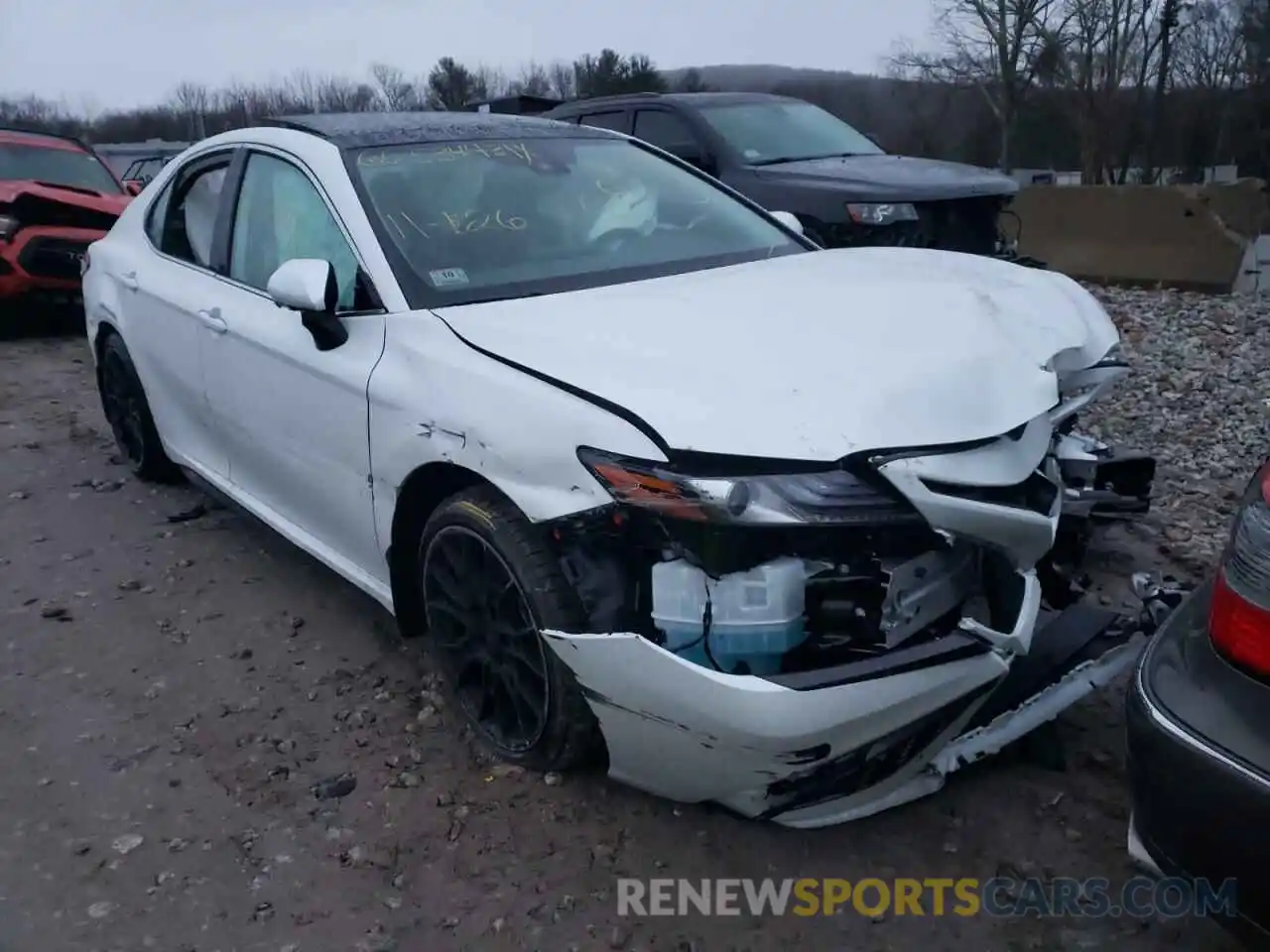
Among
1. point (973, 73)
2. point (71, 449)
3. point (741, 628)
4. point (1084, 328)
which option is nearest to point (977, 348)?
point (1084, 328)

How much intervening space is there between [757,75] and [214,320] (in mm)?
47106

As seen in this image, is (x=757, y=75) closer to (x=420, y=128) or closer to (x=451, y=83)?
(x=451, y=83)

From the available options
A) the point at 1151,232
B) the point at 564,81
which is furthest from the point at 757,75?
the point at 1151,232

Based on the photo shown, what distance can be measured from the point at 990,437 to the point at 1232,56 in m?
43.7

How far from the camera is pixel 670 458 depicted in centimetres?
236

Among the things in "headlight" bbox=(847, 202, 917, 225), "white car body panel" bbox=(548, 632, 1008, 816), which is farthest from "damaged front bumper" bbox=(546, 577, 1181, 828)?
"headlight" bbox=(847, 202, 917, 225)

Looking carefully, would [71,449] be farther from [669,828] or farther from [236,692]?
[669,828]

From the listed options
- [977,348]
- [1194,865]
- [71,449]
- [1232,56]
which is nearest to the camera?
[1194,865]

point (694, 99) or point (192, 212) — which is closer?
point (192, 212)

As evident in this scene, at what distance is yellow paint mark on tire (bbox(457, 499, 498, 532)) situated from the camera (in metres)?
2.75

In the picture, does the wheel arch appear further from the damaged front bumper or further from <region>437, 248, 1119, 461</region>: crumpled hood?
the damaged front bumper

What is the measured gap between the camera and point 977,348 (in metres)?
2.68

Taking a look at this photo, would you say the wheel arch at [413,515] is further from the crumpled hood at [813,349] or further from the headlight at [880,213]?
the headlight at [880,213]

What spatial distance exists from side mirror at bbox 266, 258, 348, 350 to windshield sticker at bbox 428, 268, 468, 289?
274 mm
